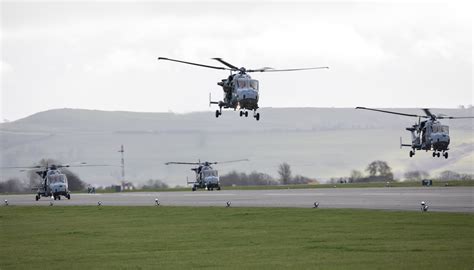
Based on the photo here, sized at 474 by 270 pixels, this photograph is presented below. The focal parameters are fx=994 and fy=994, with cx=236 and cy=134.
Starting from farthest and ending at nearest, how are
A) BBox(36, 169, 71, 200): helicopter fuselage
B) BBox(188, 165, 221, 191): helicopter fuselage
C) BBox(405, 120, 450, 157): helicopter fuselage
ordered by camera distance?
BBox(188, 165, 221, 191): helicopter fuselage → BBox(36, 169, 71, 200): helicopter fuselage → BBox(405, 120, 450, 157): helicopter fuselage

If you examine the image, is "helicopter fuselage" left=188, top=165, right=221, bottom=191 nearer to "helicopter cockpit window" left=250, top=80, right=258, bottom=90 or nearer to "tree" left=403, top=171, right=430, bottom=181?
"helicopter cockpit window" left=250, top=80, right=258, bottom=90

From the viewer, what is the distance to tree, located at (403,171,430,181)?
168 meters

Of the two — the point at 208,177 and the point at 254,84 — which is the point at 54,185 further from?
the point at 254,84

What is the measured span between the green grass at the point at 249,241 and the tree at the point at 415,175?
114m

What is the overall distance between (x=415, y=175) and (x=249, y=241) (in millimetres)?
136097

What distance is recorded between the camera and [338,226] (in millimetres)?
43500

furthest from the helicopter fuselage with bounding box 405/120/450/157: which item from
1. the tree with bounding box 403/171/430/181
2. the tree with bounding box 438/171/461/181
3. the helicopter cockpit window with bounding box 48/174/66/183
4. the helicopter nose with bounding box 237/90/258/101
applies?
the tree with bounding box 438/171/461/181

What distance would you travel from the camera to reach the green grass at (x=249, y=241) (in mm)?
30859

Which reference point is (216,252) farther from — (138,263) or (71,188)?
(71,188)

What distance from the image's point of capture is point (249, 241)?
1489 inches

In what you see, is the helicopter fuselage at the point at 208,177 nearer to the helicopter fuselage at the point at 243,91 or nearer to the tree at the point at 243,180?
the helicopter fuselage at the point at 243,91

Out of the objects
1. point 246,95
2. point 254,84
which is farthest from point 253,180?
point 246,95

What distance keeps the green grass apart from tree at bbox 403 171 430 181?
114337 mm

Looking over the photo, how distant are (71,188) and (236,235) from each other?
5012 inches
